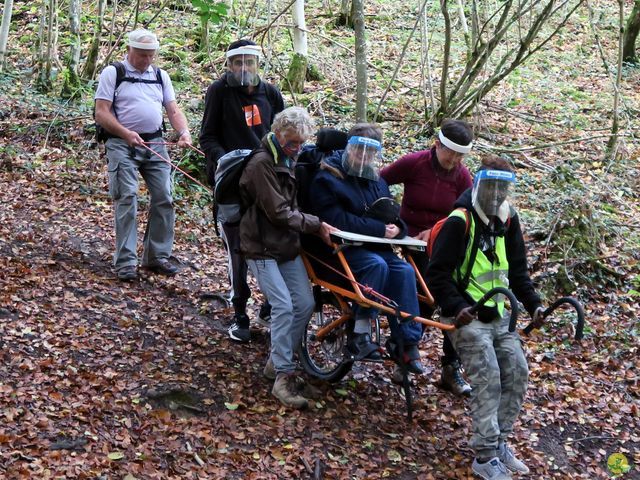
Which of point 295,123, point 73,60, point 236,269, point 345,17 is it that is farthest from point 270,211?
point 345,17

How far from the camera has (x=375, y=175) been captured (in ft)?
17.9

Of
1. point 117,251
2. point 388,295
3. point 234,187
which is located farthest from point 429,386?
point 117,251

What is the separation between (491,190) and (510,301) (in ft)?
2.49

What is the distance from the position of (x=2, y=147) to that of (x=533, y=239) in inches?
266

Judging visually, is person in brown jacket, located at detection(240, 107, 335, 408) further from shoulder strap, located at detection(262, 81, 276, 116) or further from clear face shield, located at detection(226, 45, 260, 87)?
shoulder strap, located at detection(262, 81, 276, 116)

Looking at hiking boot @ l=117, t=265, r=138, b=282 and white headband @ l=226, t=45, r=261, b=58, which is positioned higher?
white headband @ l=226, t=45, r=261, b=58

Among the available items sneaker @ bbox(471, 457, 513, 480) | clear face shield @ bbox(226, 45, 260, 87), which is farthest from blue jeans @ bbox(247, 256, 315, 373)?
clear face shield @ bbox(226, 45, 260, 87)

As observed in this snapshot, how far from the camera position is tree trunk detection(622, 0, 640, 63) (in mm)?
16641

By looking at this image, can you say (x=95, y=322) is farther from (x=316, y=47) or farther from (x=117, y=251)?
(x=316, y=47)

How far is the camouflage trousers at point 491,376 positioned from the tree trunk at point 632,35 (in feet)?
45.0

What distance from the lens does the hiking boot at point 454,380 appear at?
5883 mm

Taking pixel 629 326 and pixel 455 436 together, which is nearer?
pixel 455 436

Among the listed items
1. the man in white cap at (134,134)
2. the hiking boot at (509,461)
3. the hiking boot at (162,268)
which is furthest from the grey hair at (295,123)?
the hiking boot at (162,268)

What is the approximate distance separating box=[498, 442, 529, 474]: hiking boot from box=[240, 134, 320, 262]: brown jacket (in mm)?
1881
